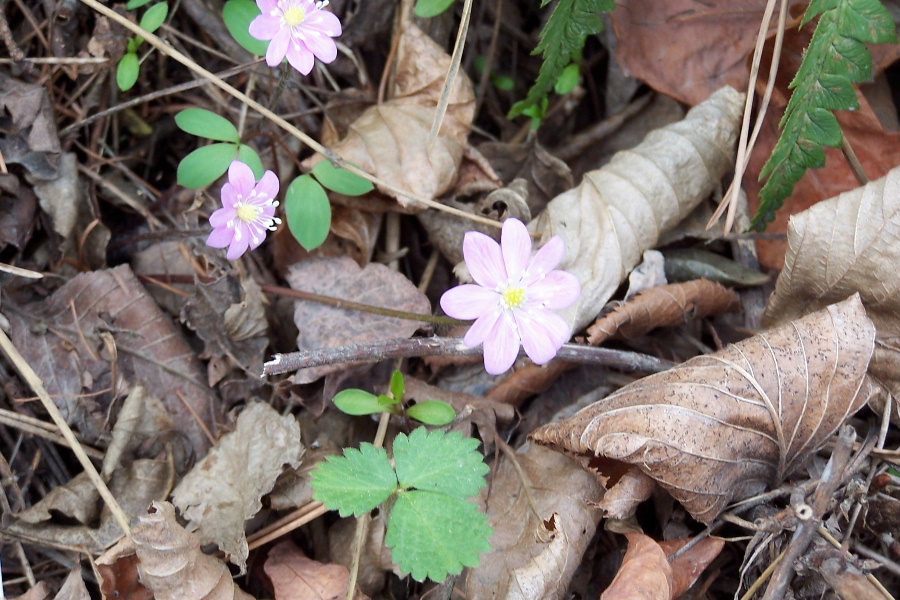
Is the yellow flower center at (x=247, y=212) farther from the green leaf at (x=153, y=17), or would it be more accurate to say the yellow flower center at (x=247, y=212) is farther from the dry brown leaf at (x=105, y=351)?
the green leaf at (x=153, y=17)

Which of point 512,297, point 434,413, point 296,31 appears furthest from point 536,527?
point 296,31

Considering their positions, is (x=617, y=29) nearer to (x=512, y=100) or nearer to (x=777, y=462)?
(x=512, y=100)

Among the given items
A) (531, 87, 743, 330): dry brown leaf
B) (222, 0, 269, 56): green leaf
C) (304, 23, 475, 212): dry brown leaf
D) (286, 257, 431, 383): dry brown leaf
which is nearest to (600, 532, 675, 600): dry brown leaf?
(531, 87, 743, 330): dry brown leaf

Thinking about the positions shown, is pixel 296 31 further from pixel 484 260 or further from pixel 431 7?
pixel 484 260

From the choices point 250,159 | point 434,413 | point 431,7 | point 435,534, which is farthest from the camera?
point 431,7

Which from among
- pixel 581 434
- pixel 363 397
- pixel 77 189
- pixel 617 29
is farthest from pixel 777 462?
pixel 77 189

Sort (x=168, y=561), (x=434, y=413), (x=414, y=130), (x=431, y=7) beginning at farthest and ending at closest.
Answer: (x=414, y=130) < (x=431, y=7) < (x=434, y=413) < (x=168, y=561)
